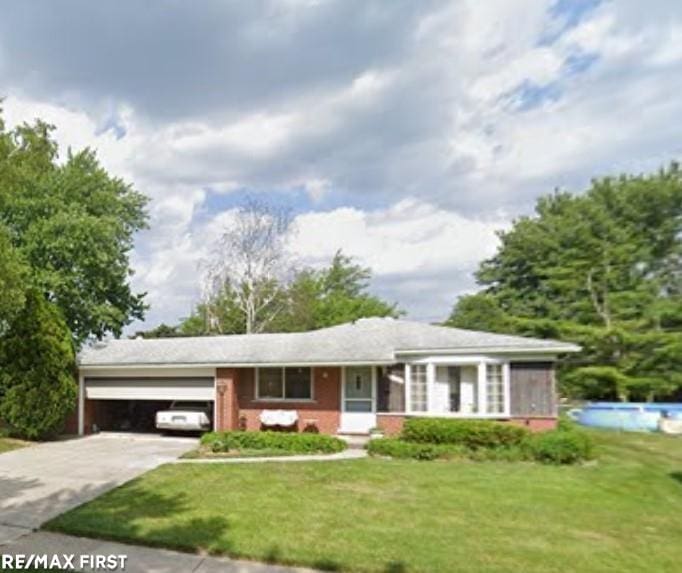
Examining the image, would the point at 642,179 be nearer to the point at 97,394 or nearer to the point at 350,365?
the point at 350,365

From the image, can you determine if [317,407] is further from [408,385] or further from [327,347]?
[408,385]

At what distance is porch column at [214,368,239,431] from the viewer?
1912 cm

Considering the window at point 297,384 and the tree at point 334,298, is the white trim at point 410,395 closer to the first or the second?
the window at point 297,384

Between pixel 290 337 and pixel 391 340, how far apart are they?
4.32 meters

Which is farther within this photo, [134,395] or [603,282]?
[603,282]

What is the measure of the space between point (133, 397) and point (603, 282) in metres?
24.1

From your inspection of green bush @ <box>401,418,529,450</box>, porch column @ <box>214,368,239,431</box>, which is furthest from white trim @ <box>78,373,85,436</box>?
green bush @ <box>401,418,529,450</box>

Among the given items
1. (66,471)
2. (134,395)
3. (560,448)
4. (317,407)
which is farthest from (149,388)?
(560,448)

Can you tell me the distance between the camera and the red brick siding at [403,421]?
661 inches

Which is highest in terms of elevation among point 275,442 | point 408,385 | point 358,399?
point 408,385

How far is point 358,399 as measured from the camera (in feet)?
62.1

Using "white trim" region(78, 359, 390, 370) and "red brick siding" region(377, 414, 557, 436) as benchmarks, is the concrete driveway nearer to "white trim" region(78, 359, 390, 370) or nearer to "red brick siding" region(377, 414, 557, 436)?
"white trim" region(78, 359, 390, 370)

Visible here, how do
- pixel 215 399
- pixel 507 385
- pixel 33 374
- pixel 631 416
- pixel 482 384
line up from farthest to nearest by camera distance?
1. pixel 631 416
2. pixel 215 399
3. pixel 33 374
4. pixel 482 384
5. pixel 507 385

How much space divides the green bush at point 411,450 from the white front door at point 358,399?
3.22 metres
